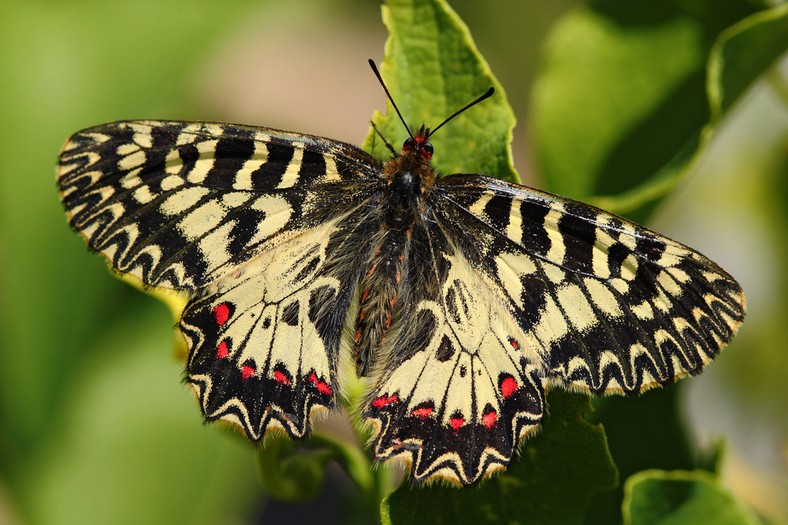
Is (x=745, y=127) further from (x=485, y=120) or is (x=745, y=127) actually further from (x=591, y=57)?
(x=485, y=120)

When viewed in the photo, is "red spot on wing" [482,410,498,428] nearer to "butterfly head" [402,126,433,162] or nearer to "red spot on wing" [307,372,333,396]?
"red spot on wing" [307,372,333,396]

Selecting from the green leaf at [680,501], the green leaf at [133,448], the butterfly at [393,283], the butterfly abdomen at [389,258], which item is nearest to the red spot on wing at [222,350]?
the butterfly at [393,283]

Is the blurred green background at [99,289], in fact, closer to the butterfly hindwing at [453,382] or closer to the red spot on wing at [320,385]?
the butterfly hindwing at [453,382]

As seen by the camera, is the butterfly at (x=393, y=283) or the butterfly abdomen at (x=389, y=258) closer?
the butterfly at (x=393, y=283)

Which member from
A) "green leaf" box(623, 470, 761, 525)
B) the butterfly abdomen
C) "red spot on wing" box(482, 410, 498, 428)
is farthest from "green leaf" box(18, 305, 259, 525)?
"green leaf" box(623, 470, 761, 525)

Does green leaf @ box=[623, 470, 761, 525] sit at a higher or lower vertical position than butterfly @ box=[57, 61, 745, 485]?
lower

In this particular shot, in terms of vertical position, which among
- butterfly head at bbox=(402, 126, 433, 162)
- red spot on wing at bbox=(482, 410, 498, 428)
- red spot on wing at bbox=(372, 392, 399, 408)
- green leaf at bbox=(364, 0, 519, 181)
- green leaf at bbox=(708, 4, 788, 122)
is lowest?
red spot on wing at bbox=(482, 410, 498, 428)
